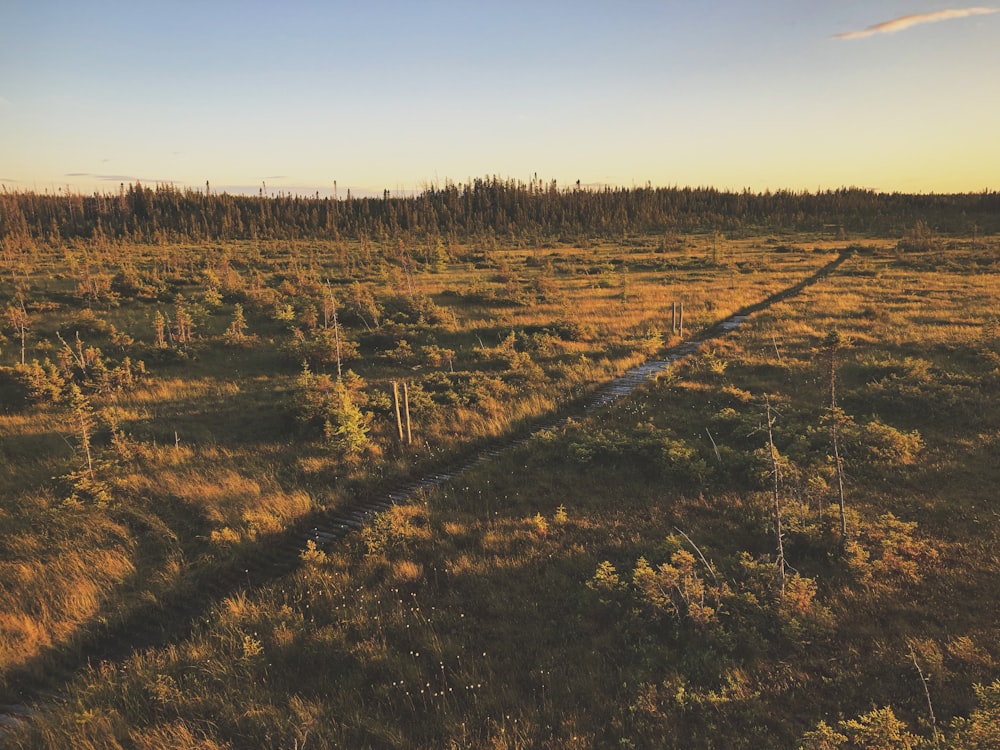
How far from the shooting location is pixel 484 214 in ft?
387

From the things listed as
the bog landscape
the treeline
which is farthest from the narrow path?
the treeline

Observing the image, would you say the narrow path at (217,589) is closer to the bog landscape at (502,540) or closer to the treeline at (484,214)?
the bog landscape at (502,540)

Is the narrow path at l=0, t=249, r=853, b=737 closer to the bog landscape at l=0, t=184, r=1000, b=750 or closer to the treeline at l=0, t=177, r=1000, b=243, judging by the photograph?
the bog landscape at l=0, t=184, r=1000, b=750

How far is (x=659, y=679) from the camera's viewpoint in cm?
628

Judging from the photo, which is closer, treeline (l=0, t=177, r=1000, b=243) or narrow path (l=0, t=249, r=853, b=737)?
narrow path (l=0, t=249, r=853, b=737)

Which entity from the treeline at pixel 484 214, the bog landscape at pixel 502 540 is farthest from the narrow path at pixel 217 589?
the treeline at pixel 484 214

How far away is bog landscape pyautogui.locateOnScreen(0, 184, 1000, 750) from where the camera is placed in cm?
597

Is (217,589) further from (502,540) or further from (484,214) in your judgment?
(484,214)

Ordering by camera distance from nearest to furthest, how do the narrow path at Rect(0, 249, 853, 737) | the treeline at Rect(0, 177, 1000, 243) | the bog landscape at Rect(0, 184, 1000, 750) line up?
the bog landscape at Rect(0, 184, 1000, 750)
the narrow path at Rect(0, 249, 853, 737)
the treeline at Rect(0, 177, 1000, 243)

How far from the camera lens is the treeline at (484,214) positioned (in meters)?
84.4

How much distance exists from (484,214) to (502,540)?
115166mm

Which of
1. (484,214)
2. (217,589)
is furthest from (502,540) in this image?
(484,214)

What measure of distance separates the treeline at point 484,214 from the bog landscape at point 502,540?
61.3 m

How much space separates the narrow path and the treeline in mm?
67317
